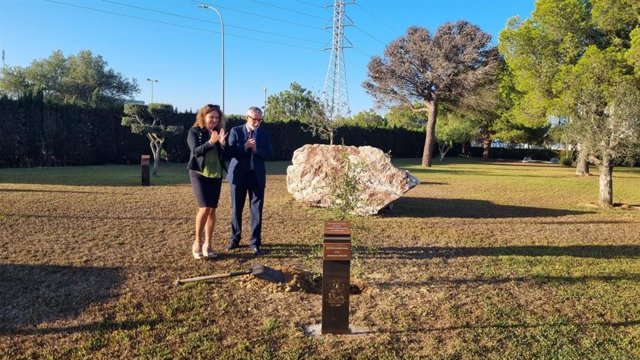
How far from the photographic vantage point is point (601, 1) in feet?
66.0

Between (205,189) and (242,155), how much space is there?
2.28ft

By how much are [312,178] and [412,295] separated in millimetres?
5649

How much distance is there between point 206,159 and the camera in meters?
5.40

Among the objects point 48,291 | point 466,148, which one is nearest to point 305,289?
point 48,291

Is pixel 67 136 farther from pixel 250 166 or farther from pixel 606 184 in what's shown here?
pixel 606 184

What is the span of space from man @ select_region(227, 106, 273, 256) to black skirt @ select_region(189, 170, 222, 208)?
43 centimetres

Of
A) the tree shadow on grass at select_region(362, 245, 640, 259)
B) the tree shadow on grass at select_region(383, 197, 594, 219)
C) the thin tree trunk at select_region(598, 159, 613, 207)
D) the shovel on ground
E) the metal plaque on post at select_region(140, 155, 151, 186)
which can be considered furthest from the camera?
the metal plaque on post at select_region(140, 155, 151, 186)

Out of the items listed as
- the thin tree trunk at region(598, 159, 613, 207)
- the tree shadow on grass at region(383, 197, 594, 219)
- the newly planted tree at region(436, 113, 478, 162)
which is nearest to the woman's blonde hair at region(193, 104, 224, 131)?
the tree shadow on grass at region(383, 197, 594, 219)

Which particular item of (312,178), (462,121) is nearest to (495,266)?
(312,178)

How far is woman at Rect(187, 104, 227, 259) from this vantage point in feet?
17.6

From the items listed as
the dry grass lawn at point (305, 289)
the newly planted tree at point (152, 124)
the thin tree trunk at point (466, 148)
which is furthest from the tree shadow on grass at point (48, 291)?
the thin tree trunk at point (466, 148)

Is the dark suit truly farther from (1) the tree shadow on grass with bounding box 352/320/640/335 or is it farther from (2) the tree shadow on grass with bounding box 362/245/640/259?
(1) the tree shadow on grass with bounding box 352/320/640/335

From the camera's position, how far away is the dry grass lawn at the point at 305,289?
3.54m

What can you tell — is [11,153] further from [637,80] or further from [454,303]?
[637,80]
